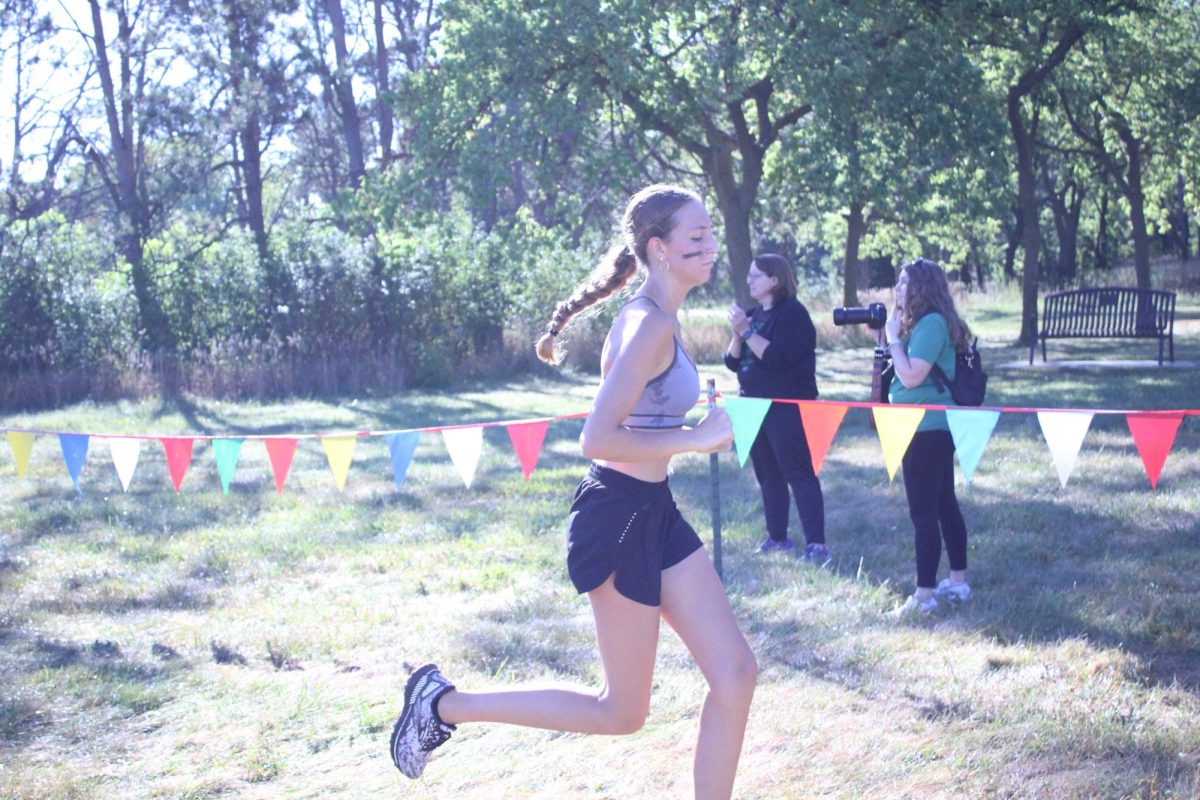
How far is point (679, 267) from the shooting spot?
130 inches

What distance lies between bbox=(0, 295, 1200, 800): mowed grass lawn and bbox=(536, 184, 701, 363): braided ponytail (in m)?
1.62

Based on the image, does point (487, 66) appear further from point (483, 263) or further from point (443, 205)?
point (443, 205)

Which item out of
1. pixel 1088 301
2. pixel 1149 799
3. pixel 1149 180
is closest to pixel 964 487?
pixel 1149 799

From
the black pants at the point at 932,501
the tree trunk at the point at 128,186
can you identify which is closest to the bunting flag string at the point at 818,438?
the black pants at the point at 932,501

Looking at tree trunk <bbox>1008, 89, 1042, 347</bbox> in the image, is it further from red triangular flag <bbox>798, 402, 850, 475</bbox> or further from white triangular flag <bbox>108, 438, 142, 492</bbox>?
white triangular flag <bbox>108, 438, 142, 492</bbox>

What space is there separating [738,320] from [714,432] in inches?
131

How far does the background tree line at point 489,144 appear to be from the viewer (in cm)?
1634

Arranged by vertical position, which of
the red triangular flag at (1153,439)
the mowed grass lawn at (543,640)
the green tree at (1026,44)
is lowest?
the mowed grass lawn at (543,640)

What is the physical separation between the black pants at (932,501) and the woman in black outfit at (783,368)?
1.07 meters

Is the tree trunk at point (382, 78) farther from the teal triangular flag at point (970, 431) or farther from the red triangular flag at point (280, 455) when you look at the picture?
the teal triangular flag at point (970, 431)

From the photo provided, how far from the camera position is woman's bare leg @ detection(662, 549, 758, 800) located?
3166mm

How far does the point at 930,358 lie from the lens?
5.49 meters

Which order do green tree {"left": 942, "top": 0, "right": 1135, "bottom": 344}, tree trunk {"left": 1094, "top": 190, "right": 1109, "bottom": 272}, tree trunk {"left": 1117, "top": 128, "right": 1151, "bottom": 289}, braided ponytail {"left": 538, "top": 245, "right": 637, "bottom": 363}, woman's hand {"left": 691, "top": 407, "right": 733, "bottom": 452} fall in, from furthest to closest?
tree trunk {"left": 1094, "top": 190, "right": 1109, "bottom": 272} < tree trunk {"left": 1117, "top": 128, "right": 1151, "bottom": 289} < green tree {"left": 942, "top": 0, "right": 1135, "bottom": 344} < braided ponytail {"left": 538, "top": 245, "right": 637, "bottom": 363} < woman's hand {"left": 691, "top": 407, "right": 733, "bottom": 452}

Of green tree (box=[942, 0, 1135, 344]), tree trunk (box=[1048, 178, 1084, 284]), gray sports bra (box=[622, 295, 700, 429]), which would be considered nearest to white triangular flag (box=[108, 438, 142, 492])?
gray sports bra (box=[622, 295, 700, 429])
